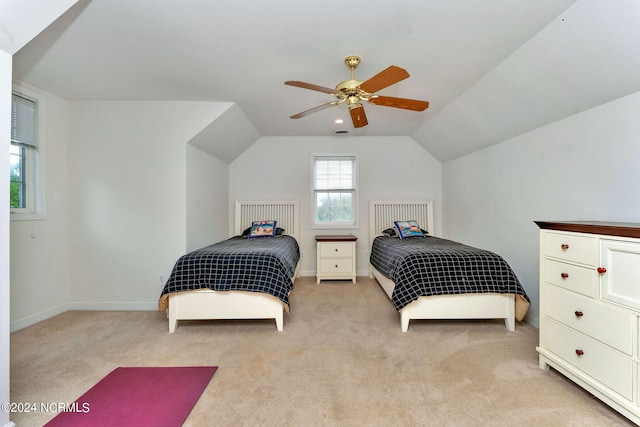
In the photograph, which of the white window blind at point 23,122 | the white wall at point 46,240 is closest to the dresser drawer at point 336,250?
the white wall at point 46,240

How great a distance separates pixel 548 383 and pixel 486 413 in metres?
0.61

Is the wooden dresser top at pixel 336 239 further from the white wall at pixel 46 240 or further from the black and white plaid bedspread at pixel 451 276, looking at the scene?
the white wall at pixel 46 240

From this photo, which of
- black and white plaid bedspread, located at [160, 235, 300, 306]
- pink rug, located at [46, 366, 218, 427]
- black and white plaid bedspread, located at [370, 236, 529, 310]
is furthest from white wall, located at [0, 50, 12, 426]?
black and white plaid bedspread, located at [370, 236, 529, 310]

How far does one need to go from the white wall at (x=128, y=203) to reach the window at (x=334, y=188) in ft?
6.81

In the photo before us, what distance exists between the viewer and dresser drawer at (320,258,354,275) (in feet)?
13.9

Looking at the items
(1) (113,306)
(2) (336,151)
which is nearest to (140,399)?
(1) (113,306)

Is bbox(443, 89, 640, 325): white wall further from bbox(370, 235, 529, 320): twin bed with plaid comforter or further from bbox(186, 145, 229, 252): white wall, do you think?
bbox(186, 145, 229, 252): white wall

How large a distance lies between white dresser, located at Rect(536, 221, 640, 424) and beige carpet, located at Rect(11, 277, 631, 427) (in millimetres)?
170

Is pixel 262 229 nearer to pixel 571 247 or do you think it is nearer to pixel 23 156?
pixel 23 156

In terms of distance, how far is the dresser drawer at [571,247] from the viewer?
1577 millimetres

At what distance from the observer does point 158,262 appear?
123 inches

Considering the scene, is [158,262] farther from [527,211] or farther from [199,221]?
[527,211]

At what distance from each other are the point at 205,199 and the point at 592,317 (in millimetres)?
3815

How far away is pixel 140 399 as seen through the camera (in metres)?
1.62
